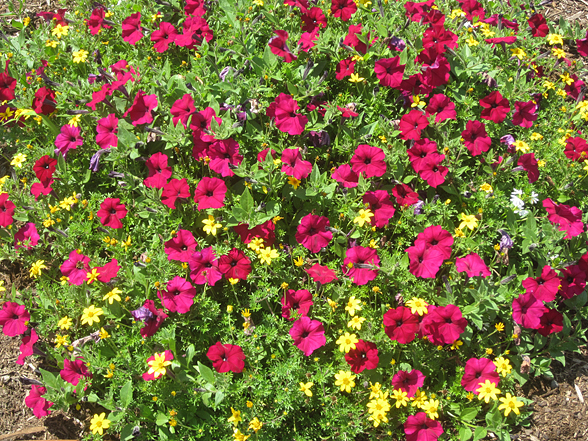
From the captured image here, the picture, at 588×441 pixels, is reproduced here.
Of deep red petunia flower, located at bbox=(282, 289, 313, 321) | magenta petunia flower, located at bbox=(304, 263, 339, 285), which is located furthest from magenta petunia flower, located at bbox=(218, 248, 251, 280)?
magenta petunia flower, located at bbox=(304, 263, 339, 285)

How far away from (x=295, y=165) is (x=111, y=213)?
140cm

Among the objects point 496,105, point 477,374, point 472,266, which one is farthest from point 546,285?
point 496,105

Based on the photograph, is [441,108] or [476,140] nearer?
[476,140]

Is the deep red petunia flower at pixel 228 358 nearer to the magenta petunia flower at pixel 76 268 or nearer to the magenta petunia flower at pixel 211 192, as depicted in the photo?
the magenta petunia flower at pixel 211 192

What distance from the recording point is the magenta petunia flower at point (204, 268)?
3074 mm

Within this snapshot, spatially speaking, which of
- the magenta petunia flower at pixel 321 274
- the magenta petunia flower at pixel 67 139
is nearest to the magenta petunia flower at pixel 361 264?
the magenta petunia flower at pixel 321 274

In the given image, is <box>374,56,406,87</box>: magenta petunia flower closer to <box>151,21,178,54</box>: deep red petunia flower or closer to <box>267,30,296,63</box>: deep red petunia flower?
<box>267,30,296,63</box>: deep red petunia flower

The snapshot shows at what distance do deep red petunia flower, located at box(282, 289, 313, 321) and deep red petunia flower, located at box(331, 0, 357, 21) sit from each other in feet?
8.30

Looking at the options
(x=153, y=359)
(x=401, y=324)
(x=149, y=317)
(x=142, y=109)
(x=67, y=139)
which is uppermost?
(x=142, y=109)

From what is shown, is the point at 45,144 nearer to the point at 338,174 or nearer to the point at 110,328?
the point at 110,328

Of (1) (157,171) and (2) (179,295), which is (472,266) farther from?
(1) (157,171)

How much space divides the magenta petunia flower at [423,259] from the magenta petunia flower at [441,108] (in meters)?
1.16

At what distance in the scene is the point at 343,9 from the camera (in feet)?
13.5

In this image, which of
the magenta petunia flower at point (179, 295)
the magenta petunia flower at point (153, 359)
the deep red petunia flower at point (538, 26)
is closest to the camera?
the magenta petunia flower at point (153, 359)
